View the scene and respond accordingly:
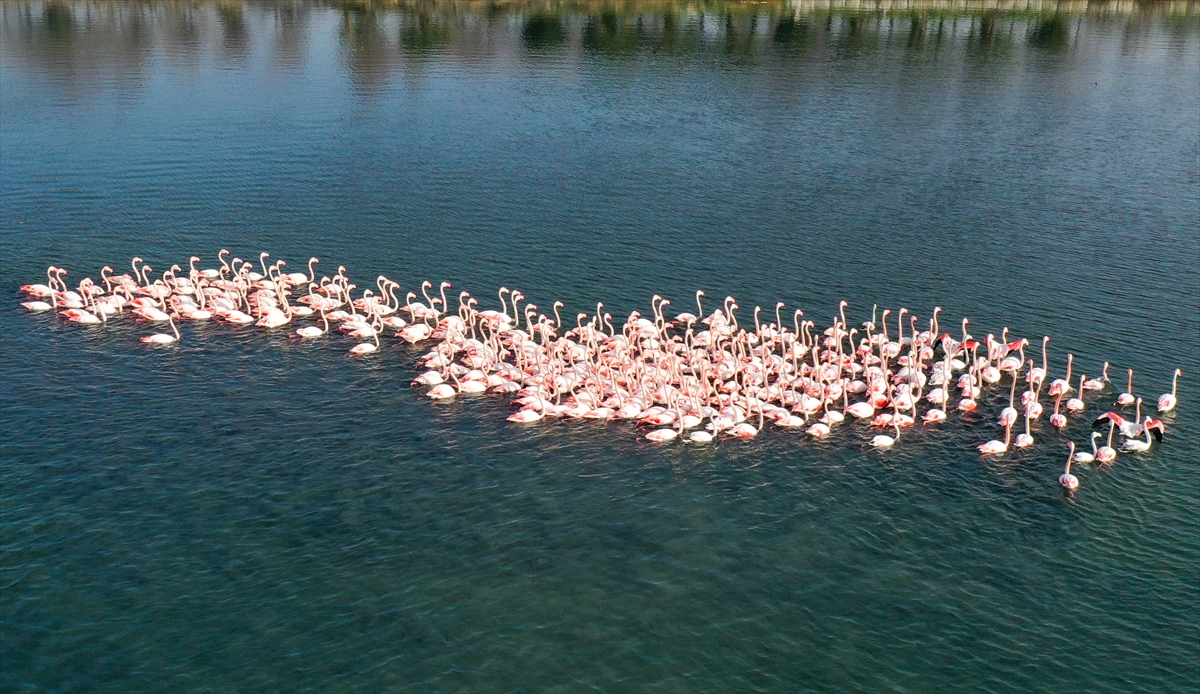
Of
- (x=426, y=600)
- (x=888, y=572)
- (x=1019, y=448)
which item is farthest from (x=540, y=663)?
(x=1019, y=448)

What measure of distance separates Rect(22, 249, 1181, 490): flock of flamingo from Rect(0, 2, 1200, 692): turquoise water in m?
1.31

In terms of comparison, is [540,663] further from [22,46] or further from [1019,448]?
[22,46]

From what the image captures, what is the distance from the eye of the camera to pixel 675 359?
2136 inches

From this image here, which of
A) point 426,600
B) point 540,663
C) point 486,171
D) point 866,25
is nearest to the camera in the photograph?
point 540,663

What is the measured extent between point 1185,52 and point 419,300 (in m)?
120

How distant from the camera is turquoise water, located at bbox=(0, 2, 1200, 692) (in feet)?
124

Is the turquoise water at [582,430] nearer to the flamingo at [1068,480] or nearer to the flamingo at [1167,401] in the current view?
the flamingo at [1068,480]

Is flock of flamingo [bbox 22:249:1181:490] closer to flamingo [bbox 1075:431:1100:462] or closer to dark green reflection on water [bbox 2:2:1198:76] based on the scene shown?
flamingo [bbox 1075:431:1100:462]

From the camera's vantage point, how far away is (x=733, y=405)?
51.5 m

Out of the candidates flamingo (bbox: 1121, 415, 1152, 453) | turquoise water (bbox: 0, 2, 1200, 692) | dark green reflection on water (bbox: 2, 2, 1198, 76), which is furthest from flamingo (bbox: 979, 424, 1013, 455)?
dark green reflection on water (bbox: 2, 2, 1198, 76)

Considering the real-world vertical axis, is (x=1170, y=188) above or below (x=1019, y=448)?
above

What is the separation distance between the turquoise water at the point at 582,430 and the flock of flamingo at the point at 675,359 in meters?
1.31

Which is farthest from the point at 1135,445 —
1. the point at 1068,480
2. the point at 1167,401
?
the point at 1167,401

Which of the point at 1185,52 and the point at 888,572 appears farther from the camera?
the point at 1185,52
